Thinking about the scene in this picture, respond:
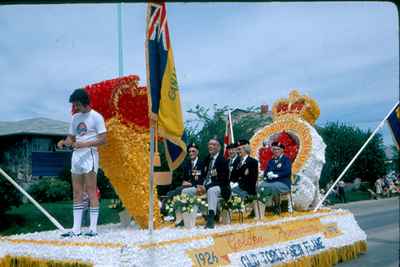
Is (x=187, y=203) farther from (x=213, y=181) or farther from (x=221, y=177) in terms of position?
(x=221, y=177)

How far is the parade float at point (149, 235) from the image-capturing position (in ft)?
17.2

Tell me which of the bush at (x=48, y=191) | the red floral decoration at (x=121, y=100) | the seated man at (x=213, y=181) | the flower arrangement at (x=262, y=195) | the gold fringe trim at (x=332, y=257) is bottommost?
the gold fringe trim at (x=332, y=257)

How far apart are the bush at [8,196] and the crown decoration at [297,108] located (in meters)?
7.30

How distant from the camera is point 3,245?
604 centimetres

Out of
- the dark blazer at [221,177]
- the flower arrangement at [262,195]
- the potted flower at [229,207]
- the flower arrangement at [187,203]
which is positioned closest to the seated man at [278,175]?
the flower arrangement at [262,195]

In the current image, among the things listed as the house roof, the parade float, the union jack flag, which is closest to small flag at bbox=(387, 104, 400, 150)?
the parade float

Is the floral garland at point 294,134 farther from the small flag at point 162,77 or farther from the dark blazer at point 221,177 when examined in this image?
the small flag at point 162,77

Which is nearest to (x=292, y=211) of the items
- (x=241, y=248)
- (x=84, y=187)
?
(x=241, y=248)

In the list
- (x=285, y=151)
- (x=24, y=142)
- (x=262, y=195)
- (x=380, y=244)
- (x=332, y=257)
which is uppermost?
(x=24, y=142)

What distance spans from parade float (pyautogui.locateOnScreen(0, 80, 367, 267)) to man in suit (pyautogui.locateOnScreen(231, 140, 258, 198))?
50 centimetres

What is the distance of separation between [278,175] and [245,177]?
105 cm

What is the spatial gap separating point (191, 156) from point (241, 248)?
2158 millimetres

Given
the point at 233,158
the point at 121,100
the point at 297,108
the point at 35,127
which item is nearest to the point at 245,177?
the point at 233,158

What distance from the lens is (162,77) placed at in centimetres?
589
